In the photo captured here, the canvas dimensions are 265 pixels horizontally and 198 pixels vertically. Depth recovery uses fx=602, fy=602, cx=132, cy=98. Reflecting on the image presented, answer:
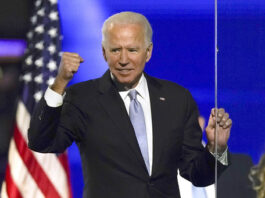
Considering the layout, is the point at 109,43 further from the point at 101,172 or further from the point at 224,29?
the point at 224,29

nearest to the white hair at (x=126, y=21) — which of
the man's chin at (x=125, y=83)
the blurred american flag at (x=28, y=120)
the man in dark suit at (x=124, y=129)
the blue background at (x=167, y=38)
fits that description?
the man in dark suit at (x=124, y=129)

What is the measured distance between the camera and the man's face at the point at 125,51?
63.2 inches

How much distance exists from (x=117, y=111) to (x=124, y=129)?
60mm

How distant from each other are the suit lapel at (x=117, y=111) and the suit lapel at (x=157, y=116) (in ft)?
0.15

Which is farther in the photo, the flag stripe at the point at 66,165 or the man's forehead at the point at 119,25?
the flag stripe at the point at 66,165

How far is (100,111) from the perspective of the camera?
167 centimetres

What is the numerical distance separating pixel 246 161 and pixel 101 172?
57 centimetres

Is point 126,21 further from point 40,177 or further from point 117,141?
point 40,177

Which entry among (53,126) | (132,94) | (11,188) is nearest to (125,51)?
(132,94)

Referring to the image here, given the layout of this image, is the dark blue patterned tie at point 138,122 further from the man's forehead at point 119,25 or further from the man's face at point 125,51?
the man's forehead at point 119,25

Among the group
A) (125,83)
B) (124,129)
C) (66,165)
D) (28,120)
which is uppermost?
(125,83)

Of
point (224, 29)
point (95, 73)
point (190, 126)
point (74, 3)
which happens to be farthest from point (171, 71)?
point (224, 29)

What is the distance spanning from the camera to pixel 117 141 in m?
1.62

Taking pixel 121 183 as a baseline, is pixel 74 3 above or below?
above
